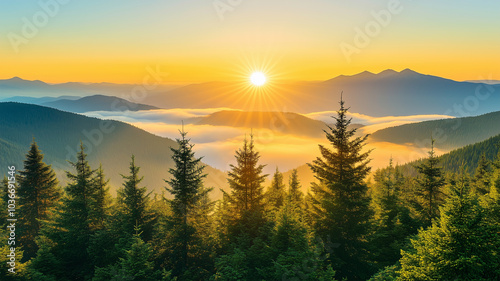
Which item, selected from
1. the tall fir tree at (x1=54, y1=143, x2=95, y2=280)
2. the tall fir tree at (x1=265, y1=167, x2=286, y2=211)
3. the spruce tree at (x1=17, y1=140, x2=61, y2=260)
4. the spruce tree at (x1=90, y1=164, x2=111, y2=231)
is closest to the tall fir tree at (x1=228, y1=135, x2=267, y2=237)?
→ the tall fir tree at (x1=265, y1=167, x2=286, y2=211)

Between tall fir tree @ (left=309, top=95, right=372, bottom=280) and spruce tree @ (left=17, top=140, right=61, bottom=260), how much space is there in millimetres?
32736

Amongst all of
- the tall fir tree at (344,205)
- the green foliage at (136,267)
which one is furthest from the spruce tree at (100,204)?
the tall fir tree at (344,205)

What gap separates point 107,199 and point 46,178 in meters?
13.3

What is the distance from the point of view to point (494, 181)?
88.4 feet

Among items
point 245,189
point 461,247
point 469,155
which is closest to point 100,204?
point 245,189

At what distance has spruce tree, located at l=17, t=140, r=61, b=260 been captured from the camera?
36.6 metres

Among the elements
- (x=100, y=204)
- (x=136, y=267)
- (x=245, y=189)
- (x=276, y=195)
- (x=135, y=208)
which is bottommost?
(x=136, y=267)

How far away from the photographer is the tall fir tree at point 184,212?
1037 inches

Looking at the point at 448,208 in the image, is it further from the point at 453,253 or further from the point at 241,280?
the point at 241,280

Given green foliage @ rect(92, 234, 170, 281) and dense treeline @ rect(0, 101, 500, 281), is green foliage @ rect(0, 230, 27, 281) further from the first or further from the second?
green foliage @ rect(92, 234, 170, 281)

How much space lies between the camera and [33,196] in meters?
37.6

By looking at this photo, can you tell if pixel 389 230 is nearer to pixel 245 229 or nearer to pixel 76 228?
pixel 245 229

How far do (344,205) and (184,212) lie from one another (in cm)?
1373

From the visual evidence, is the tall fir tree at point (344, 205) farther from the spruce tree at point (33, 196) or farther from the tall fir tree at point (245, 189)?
A: the spruce tree at point (33, 196)
